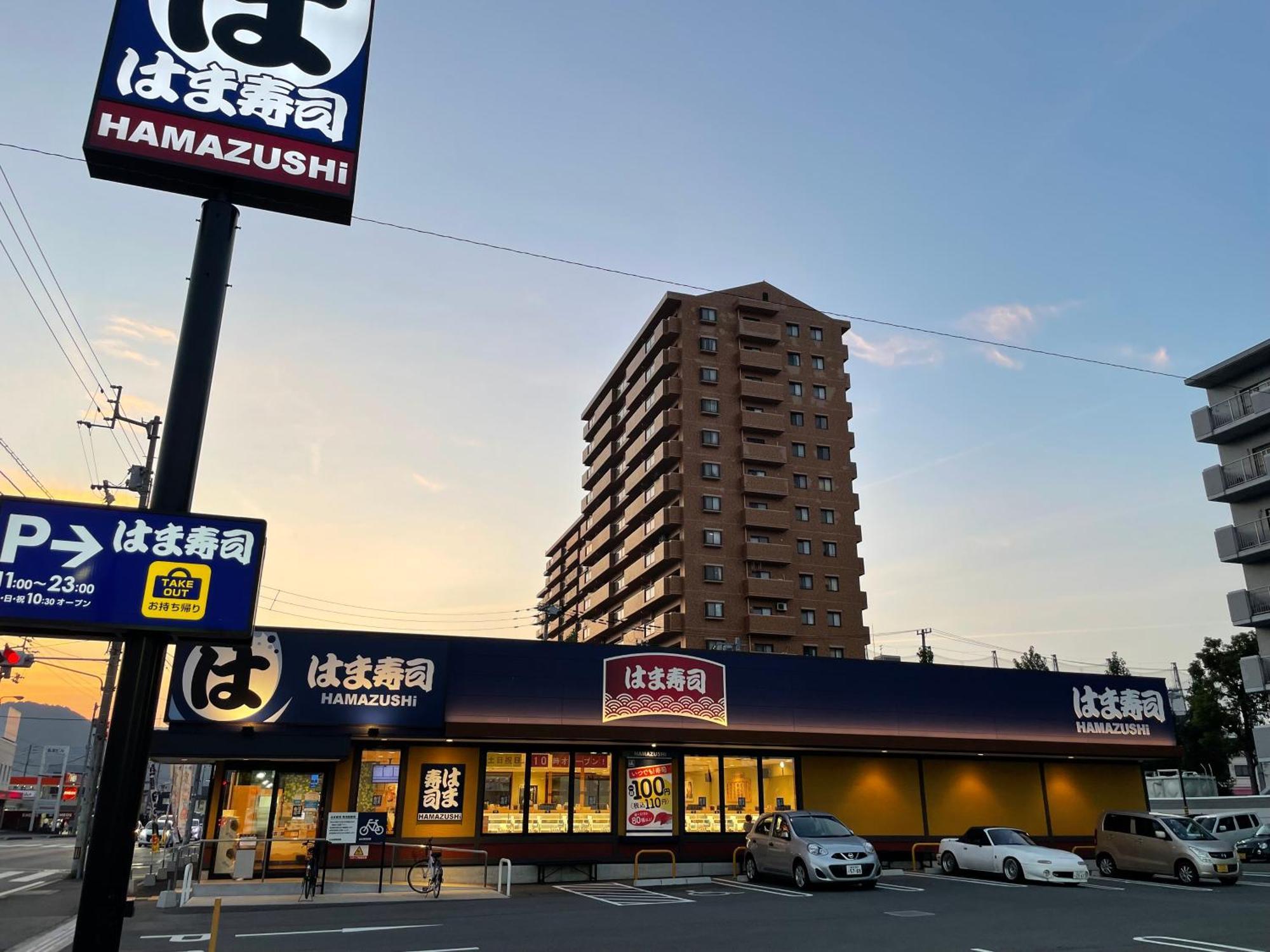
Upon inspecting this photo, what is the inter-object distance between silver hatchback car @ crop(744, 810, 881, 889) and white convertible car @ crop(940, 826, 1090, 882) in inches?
138

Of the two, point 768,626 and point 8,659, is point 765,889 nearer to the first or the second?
point 8,659

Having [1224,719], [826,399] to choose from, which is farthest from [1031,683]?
[826,399]

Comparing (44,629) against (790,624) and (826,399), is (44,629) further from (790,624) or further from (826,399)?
(826,399)

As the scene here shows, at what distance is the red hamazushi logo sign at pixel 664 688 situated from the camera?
24.6 metres

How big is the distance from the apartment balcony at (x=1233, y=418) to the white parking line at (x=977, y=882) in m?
37.1

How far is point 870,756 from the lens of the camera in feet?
90.9

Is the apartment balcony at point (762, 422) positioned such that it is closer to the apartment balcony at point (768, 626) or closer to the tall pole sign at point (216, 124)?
the apartment balcony at point (768, 626)

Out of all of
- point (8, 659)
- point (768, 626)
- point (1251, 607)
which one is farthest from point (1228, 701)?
point (8, 659)

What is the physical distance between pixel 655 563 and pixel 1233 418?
4048cm

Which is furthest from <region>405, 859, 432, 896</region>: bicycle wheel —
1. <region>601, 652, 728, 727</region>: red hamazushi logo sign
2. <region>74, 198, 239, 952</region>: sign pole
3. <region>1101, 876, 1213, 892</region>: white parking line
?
<region>1101, 876, 1213, 892</region>: white parking line

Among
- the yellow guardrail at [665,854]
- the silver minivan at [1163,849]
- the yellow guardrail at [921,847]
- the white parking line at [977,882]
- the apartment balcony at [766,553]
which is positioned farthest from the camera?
the apartment balcony at [766,553]

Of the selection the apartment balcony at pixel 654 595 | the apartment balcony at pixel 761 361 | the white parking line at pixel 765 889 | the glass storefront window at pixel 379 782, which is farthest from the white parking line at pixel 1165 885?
the apartment balcony at pixel 761 361

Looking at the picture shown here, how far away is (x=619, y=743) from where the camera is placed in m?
24.9

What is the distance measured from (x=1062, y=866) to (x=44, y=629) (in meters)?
21.5
